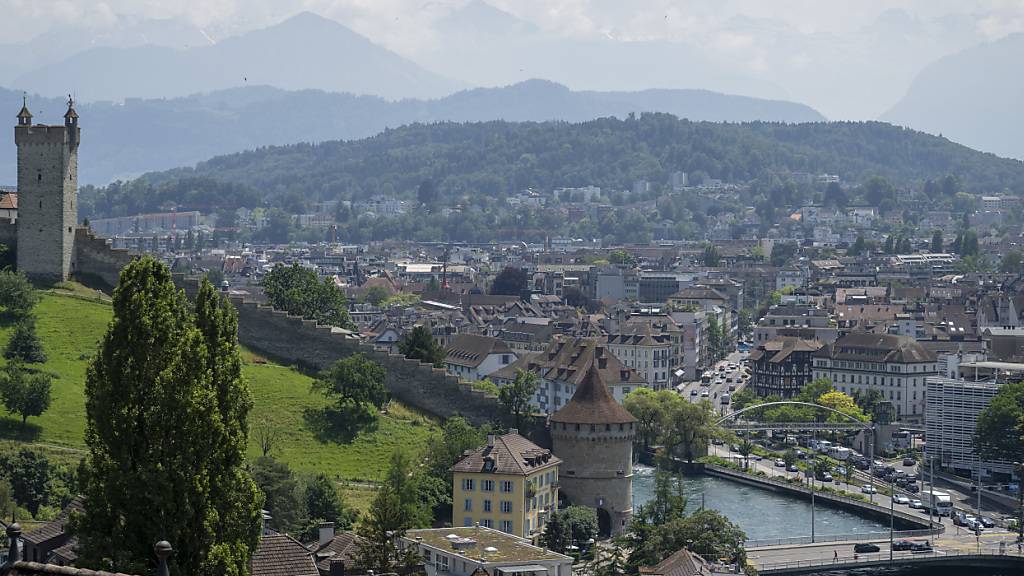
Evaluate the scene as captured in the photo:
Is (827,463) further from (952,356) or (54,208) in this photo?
(54,208)

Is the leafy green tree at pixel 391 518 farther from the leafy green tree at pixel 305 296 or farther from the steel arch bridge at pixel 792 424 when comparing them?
the steel arch bridge at pixel 792 424

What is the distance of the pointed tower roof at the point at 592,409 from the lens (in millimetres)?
64875

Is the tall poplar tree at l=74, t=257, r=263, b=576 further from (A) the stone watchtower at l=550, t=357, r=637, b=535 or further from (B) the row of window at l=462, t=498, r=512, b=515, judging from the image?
(A) the stone watchtower at l=550, t=357, r=637, b=535

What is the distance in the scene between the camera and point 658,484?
208ft

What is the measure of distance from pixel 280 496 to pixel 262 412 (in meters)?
11.6

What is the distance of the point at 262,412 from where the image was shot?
201ft

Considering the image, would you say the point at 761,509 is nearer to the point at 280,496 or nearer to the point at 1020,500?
the point at 1020,500

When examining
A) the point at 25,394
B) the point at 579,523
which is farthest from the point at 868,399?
the point at 25,394

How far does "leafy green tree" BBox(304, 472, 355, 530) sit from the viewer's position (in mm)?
51188

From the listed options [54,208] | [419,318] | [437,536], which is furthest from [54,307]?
[419,318]

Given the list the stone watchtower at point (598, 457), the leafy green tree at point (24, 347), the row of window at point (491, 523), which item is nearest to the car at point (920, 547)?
the stone watchtower at point (598, 457)

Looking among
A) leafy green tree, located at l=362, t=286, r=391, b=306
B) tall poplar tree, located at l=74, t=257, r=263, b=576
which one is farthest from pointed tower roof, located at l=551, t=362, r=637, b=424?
leafy green tree, located at l=362, t=286, r=391, b=306

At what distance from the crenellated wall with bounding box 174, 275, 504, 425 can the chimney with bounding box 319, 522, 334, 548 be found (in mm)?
21769

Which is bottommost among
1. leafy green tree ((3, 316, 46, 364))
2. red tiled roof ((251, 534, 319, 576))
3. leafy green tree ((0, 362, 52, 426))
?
red tiled roof ((251, 534, 319, 576))
